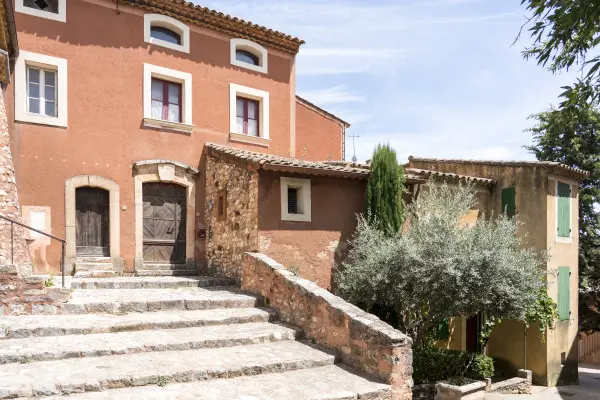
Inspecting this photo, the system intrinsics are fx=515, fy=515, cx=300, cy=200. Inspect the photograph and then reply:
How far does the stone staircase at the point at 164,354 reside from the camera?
6234 mm

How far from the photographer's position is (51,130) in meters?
11.4

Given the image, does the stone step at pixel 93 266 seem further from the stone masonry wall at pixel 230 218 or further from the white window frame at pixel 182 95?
the white window frame at pixel 182 95

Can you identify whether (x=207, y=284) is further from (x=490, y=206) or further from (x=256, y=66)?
(x=490, y=206)

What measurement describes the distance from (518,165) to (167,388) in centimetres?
1210

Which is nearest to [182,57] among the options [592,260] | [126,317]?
[126,317]

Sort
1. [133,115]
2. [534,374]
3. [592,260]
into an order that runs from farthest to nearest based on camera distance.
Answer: [592,260], [534,374], [133,115]

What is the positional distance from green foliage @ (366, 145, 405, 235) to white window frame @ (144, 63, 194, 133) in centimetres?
485

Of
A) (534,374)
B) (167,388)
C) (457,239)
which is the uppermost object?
(457,239)

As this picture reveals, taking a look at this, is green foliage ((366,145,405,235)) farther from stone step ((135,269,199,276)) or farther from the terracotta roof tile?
stone step ((135,269,199,276))

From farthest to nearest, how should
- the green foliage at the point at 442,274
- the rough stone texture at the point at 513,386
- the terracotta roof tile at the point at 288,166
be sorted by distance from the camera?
1. the rough stone texture at the point at 513,386
2. the terracotta roof tile at the point at 288,166
3. the green foliage at the point at 442,274

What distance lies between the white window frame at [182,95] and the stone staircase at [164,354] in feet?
15.2

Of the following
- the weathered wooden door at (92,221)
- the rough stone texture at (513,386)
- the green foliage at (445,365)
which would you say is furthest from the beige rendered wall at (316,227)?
the rough stone texture at (513,386)

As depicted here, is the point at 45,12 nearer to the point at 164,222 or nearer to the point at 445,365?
the point at 164,222

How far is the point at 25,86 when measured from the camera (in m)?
11.2
